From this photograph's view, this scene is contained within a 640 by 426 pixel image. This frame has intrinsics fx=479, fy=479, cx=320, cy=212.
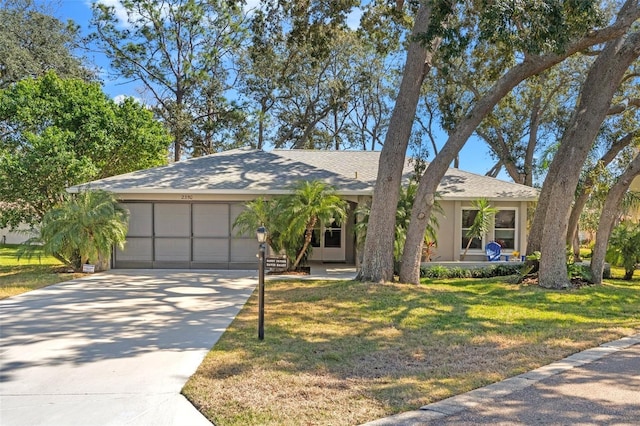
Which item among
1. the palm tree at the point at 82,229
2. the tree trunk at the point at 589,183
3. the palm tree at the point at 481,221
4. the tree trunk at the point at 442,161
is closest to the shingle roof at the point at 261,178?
the palm tree at the point at 481,221

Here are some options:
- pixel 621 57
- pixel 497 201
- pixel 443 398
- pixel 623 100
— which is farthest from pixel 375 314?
pixel 623 100

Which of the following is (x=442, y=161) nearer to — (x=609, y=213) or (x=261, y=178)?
(x=609, y=213)

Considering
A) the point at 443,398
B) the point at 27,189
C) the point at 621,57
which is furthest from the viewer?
the point at 27,189

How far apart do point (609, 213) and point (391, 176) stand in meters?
6.39

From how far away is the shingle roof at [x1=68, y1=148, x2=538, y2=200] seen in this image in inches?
546

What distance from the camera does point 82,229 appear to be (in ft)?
40.7

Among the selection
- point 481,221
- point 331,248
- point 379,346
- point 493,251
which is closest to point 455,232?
point 481,221

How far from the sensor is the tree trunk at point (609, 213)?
12.5 meters

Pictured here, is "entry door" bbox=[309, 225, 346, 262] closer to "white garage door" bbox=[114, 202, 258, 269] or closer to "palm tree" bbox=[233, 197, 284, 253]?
"white garage door" bbox=[114, 202, 258, 269]

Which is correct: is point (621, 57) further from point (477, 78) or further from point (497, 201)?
point (477, 78)

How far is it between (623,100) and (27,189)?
22262mm

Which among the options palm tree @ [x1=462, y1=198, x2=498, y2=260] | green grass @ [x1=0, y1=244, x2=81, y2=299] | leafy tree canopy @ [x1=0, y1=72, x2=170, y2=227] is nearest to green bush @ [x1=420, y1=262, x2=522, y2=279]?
palm tree @ [x1=462, y1=198, x2=498, y2=260]

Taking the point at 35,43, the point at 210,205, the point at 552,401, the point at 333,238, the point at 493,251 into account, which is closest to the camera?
the point at 552,401

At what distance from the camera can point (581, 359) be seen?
5.68m
